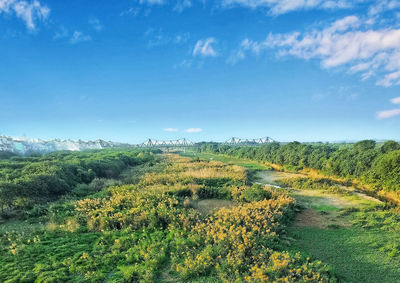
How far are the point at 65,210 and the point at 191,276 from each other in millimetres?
10791

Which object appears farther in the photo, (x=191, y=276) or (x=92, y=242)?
(x=92, y=242)

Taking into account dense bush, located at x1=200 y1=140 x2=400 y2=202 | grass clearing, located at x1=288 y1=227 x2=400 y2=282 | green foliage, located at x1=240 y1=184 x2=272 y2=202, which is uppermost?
dense bush, located at x1=200 y1=140 x2=400 y2=202

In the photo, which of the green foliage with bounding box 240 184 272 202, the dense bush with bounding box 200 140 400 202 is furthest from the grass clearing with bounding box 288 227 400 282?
the dense bush with bounding box 200 140 400 202

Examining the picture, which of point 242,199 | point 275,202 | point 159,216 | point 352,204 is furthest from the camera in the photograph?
point 352,204

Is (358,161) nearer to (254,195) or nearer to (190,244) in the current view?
(254,195)

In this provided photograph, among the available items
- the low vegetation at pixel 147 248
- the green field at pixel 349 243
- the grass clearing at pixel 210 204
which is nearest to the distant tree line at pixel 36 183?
the low vegetation at pixel 147 248

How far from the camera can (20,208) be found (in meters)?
14.0

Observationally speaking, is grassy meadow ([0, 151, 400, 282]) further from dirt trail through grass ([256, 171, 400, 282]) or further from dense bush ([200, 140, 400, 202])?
dense bush ([200, 140, 400, 202])

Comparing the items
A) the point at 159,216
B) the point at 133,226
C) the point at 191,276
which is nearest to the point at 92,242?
the point at 133,226

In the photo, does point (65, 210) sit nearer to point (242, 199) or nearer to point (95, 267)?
point (95, 267)

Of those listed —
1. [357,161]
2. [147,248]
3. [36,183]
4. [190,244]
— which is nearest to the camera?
[147,248]

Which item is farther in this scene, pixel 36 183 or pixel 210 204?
pixel 210 204

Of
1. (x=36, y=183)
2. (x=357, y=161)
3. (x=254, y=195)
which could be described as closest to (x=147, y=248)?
(x=254, y=195)

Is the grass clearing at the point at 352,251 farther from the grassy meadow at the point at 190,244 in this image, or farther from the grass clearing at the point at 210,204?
the grass clearing at the point at 210,204
